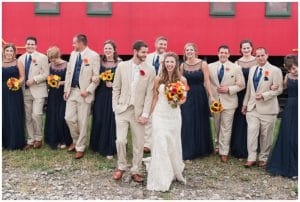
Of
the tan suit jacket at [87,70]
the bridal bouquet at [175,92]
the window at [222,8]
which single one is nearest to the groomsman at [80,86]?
the tan suit jacket at [87,70]

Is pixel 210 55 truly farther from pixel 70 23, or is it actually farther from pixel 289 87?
pixel 289 87

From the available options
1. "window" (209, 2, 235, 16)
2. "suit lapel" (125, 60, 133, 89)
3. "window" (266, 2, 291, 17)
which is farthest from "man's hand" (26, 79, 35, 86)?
"window" (266, 2, 291, 17)

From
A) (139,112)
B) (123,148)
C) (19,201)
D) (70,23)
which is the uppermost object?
(70,23)

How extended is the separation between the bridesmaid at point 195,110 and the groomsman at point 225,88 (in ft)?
0.62

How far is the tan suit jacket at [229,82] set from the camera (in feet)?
23.2

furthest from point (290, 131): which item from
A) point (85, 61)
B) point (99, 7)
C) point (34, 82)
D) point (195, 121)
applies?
point (99, 7)

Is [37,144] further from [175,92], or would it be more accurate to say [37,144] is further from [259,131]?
[259,131]

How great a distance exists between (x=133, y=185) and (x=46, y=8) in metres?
6.18

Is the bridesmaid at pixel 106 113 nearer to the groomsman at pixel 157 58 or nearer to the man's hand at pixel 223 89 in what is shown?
the groomsman at pixel 157 58

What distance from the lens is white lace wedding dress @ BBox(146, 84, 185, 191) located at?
19.3ft

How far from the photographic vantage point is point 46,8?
10.9m

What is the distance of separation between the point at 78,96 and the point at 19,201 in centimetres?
219

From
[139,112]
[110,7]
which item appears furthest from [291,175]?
[110,7]

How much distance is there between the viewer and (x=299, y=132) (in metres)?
6.36
